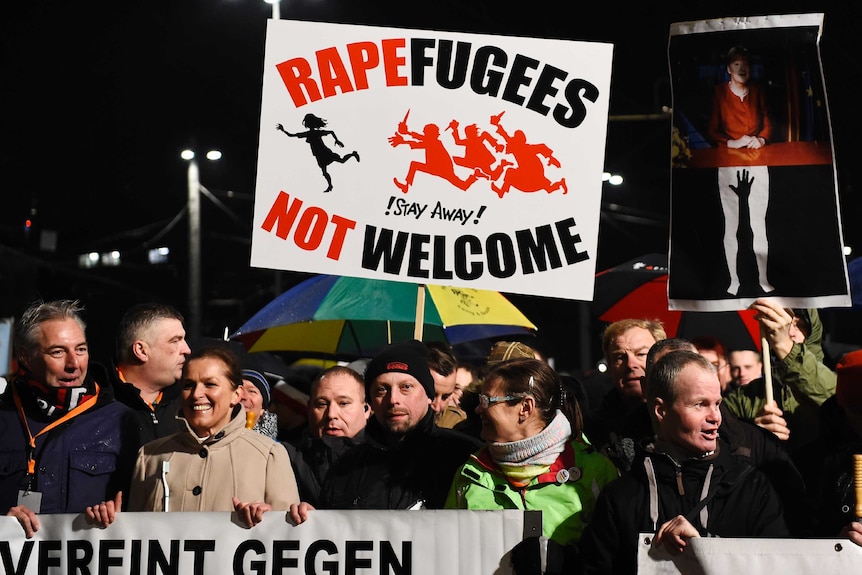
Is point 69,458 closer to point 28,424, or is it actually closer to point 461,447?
point 28,424

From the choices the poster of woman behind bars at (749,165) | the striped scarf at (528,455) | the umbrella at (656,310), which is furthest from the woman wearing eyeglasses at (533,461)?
the umbrella at (656,310)

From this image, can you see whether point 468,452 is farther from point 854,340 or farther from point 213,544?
point 854,340

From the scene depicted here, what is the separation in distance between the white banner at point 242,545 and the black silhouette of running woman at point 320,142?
165cm

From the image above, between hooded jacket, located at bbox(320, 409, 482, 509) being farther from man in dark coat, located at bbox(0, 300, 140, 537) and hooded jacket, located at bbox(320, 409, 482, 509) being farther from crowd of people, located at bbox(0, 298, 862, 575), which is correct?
man in dark coat, located at bbox(0, 300, 140, 537)

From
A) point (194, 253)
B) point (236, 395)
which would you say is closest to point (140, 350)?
point (236, 395)

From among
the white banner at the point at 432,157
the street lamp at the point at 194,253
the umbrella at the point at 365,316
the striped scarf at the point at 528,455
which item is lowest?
the striped scarf at the point at 528,455

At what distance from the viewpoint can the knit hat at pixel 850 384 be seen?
453cm

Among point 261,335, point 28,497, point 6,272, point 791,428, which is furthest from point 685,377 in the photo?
point 6,272

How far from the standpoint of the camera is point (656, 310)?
324 inches

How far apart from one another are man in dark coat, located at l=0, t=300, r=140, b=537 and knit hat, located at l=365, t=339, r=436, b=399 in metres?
1.02

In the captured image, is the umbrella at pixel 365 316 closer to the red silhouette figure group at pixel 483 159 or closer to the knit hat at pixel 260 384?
the knit hat at pixel 260 384

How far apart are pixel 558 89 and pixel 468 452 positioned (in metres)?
1.66

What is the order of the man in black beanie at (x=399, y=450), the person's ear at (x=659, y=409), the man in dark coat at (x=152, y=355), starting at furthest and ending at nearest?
1. the man in dark coat at (x=152, y=355)
2. the man in black beanie at (x=399, y=450)
3. the person's ear at (x=659, y=409)

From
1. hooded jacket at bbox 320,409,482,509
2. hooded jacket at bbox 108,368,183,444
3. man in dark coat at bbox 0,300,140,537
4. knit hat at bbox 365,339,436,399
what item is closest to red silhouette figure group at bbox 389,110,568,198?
knit hat at bbox 365,339,436,399
